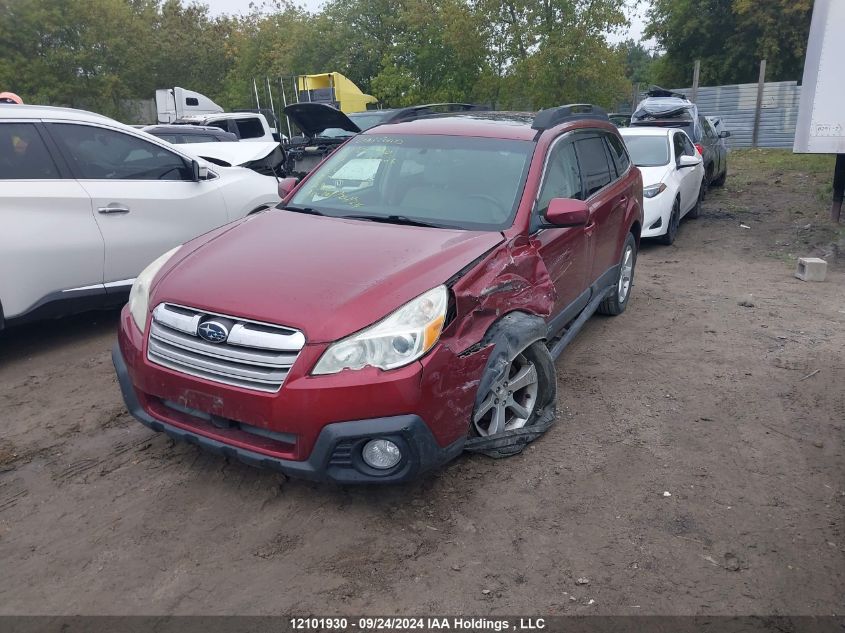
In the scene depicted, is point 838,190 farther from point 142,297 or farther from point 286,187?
point 142,297

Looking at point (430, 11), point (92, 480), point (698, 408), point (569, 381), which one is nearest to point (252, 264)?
point (92, 480)

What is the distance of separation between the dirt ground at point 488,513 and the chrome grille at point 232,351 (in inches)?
26.1

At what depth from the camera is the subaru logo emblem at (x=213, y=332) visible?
10.1 feet

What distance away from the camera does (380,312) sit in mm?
3049

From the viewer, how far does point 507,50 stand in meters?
18.1

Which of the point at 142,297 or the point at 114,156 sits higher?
the point at 114,156

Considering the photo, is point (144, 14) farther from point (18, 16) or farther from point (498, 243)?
point (498, 243)

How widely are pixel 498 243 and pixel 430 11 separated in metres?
19.4

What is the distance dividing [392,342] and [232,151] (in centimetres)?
606

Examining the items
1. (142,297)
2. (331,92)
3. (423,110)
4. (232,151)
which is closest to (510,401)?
(142,297)

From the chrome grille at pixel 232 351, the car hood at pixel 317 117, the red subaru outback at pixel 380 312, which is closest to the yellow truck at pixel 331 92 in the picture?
the car hood at pixel 317 117

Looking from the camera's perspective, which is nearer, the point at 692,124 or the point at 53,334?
the point at 53,334

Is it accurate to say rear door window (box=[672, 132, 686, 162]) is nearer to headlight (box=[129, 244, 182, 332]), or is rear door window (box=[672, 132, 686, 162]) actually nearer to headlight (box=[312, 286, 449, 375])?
headlight (box=[312, 286, 449, 375])

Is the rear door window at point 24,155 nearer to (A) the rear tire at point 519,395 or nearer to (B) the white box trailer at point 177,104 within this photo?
(A) the rear tire at point 519,395
